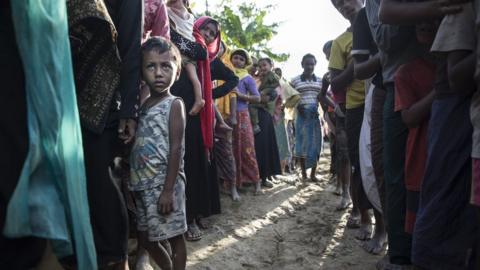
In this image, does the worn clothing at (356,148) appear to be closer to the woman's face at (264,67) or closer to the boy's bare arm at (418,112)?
the boy's bare arm at (418,112)

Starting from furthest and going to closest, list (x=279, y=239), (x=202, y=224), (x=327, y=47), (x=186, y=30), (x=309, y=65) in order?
(x=309, y=65), (x=327, y=47), (x=202, y=224), (x=279, y=239), (x=186, y=30)

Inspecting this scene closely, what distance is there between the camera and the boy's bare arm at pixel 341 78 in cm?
370

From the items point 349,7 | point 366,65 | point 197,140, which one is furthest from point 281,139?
point 366,65

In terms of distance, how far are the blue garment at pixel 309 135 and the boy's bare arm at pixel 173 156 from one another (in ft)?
17.6

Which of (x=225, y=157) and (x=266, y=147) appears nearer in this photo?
(x=225, y=157)

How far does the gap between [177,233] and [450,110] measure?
55.1 inches

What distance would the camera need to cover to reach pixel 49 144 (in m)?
1.46

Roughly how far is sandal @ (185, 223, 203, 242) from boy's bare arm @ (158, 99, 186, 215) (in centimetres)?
146

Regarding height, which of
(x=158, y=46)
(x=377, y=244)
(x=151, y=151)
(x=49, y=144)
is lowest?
(x=377, y=244)

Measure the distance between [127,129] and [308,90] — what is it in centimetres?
571

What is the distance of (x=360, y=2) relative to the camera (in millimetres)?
3771

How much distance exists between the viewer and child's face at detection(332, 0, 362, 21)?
12.3 feet

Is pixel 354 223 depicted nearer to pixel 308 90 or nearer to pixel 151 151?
pixel 151 151

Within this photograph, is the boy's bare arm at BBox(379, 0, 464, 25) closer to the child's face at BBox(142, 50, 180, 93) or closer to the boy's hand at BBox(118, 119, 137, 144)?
the child's face at BBox(142, 50, 180, 93)
